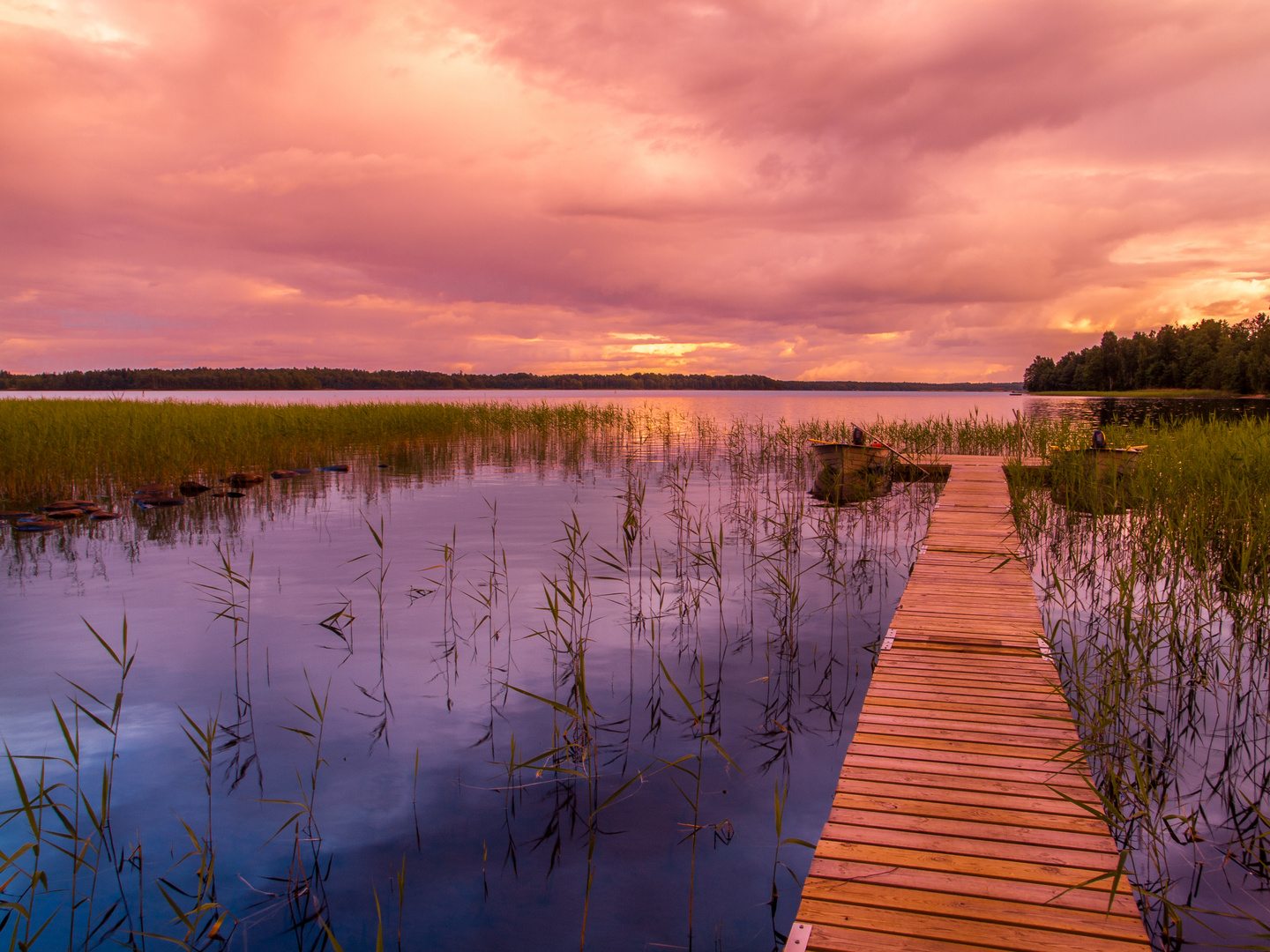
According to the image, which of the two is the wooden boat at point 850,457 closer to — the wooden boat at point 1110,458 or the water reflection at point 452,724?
the water reflection at point 452,724

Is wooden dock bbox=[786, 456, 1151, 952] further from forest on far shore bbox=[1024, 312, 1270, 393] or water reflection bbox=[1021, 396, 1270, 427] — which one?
forest on far shore bbox=[1024, 312, 1270, 393]

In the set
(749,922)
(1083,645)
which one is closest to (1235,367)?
(1083,645)

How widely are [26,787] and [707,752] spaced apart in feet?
15.1

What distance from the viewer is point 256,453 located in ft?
62.6

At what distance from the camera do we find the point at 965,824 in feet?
10.8

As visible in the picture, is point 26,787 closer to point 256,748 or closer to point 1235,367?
point 256,748

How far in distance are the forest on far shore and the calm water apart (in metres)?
84.9

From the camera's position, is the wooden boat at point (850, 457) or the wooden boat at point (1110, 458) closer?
the wooden boat at point (1110, 458)

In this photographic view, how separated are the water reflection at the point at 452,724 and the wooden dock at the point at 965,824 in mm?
689

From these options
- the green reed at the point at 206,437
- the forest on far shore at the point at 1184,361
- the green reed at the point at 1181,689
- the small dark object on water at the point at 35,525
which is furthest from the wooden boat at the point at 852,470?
the forest on far shore at the point at 1184,361

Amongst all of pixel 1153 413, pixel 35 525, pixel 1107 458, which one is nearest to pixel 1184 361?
pixel 1153 413

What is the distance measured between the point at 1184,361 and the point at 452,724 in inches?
4432

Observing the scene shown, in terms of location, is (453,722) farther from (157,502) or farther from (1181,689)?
(157,502)

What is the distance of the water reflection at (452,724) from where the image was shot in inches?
143
